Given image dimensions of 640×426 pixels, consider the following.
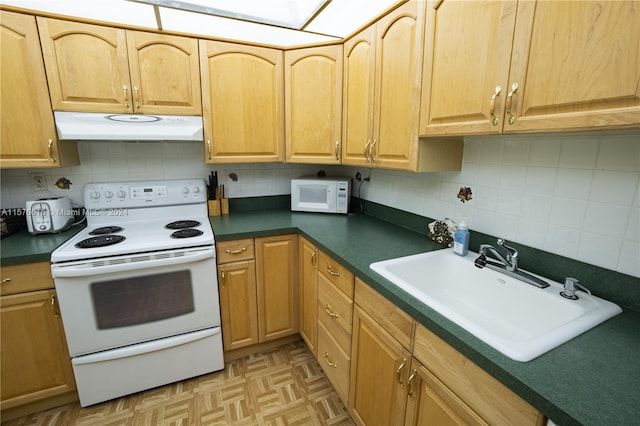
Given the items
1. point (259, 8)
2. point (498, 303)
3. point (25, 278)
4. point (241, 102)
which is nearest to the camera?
point (498, 303)

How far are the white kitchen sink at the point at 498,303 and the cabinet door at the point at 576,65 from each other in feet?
1.89

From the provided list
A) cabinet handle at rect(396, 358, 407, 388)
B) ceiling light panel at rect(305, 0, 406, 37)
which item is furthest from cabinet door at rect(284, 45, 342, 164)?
cabinet handle at rect(396, 358, 407, 388)

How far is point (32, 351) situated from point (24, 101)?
130 cm

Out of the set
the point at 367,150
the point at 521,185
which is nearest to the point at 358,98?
the point at 367,150

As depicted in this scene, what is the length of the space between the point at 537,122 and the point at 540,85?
103 millimetres

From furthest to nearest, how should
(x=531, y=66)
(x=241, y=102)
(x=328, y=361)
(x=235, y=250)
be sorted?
(x=241, y=102) → (x=235, y=250) → (x=328, y=361) → (x=531, y=66)

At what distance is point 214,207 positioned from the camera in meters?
2.19

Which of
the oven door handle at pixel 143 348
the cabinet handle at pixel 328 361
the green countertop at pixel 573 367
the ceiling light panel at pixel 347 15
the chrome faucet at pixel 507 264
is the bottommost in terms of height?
the cabinet handle at pixel 328 361

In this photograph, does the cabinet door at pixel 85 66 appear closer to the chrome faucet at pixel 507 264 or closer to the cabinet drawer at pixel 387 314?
the cabinet drawer at pixel 387 314

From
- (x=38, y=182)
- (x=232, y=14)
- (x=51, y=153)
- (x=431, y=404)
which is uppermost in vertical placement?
(x=232, y=14)

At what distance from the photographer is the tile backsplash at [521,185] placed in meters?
0.97

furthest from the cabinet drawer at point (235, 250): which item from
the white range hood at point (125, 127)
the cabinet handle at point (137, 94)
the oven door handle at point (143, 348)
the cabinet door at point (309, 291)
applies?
the cabinet handle at point (137, 94)

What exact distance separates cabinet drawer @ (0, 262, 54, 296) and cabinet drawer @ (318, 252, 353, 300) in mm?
1371

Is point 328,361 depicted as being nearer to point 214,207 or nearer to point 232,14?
point 214,207
